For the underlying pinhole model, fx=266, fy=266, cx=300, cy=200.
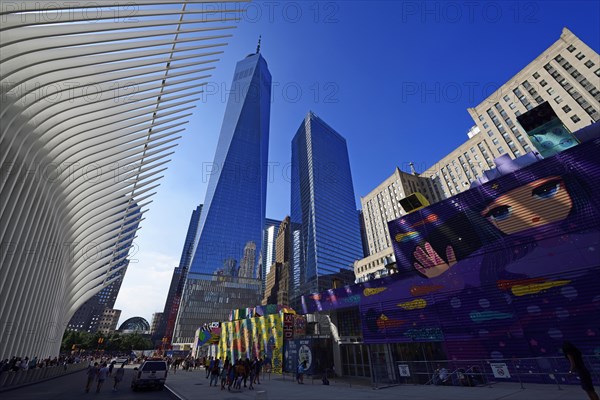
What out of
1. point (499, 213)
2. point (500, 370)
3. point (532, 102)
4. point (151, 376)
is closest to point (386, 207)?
point (532, 102)

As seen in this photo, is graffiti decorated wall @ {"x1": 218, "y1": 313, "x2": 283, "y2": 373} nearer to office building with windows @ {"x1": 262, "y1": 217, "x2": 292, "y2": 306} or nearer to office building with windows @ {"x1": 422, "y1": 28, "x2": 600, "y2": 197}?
office building with windows @ {"x1": 422, "y1": 28, "x2": 600, "y2": 197}

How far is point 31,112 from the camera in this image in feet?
61.3

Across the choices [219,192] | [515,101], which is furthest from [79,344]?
[515,101]

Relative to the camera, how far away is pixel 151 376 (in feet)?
55.2

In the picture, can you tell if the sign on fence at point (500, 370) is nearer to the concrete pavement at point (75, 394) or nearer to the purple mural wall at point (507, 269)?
the purple mural wall at point (507, 269)

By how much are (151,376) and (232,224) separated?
122 m

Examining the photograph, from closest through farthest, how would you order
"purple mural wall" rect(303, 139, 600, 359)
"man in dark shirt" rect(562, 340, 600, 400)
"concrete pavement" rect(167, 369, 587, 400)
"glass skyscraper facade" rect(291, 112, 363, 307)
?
"man in dark shirt" rect(562, 340, 600, 400), "concrete pavement" rect(167, 369, 587, 400), "purple mural wall" rect(303, 139, 600, 359), "glass skyscraper facade" rect(291, 112, 363, 307)

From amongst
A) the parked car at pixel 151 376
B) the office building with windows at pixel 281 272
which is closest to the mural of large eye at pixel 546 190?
the parked car at pixel 151 376

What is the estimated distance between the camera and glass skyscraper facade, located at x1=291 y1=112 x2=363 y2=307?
413 ft

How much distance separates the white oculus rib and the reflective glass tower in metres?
86.9

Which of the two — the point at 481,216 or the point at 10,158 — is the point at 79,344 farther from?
the point at 481,216

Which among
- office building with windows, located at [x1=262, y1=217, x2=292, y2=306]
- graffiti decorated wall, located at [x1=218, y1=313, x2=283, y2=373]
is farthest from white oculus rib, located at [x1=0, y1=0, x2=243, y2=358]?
office building with windows, located at [x1=262, y1=217, x2=292, y2=306]

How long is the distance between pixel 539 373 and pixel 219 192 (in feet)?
459

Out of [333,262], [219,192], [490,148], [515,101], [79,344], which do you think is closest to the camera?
[515,101]
